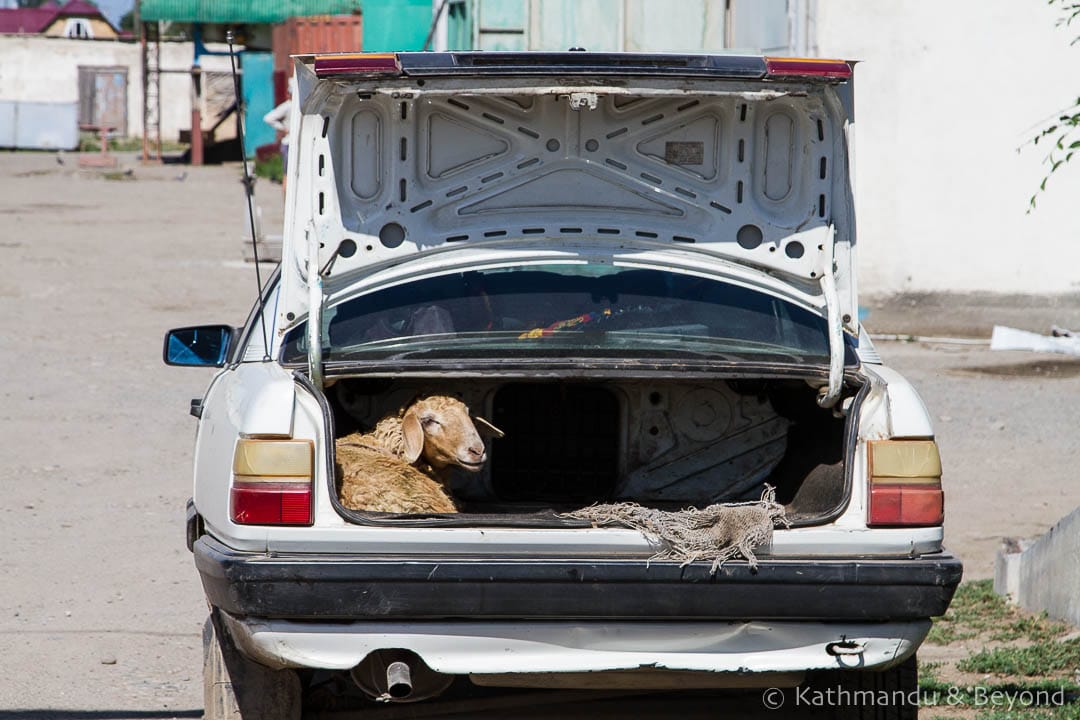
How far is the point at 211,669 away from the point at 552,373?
1.26 metres

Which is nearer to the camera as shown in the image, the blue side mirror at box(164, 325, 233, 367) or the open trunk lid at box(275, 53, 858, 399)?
the open trunk lid at box(275, 53, 858, 399)

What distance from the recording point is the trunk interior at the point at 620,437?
15.2 ft

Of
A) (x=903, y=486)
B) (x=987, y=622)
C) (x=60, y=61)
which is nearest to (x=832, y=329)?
(x=903, y=486)

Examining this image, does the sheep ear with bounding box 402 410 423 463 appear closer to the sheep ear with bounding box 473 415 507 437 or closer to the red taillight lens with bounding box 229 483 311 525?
the sheep ear with bounding box 473 415 507 437

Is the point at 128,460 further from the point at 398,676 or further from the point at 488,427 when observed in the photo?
the point at 398,676

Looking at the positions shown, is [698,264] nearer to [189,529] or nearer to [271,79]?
[189,529]

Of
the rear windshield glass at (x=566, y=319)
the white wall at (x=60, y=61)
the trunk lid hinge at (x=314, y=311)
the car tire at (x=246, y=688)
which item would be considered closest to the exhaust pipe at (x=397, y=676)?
the car tire at (x=246, y=688)

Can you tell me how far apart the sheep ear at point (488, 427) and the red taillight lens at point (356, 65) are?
1.19 meters

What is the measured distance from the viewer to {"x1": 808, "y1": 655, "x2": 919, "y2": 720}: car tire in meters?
3.85

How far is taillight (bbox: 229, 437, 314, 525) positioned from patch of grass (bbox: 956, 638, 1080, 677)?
2.82 metres

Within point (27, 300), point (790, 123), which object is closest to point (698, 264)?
point (790, 123)

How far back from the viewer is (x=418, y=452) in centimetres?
424

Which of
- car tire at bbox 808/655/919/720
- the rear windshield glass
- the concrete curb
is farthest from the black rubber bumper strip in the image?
the concrete curb

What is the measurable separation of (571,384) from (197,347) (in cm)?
131
